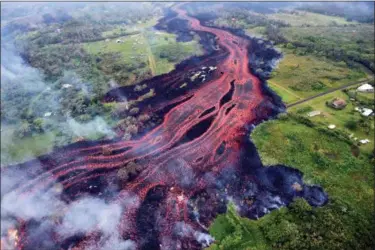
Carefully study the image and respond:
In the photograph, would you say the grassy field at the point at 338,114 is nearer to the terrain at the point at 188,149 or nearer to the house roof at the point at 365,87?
the terrain at the point at 188,149

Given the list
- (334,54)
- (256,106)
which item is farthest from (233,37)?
(256,106)

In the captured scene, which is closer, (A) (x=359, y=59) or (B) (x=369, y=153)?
(B) (x=369, y=153)

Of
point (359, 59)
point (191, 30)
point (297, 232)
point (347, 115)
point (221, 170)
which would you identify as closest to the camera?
point (297, 232)

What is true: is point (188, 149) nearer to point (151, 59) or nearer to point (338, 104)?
point (338, 104)

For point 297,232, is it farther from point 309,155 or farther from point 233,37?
point 233,37

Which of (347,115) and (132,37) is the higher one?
(132,37)

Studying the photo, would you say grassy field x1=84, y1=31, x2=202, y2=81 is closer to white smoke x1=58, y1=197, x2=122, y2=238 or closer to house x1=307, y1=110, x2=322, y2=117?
house x1=307, y1=110, x2=322, y2=117
